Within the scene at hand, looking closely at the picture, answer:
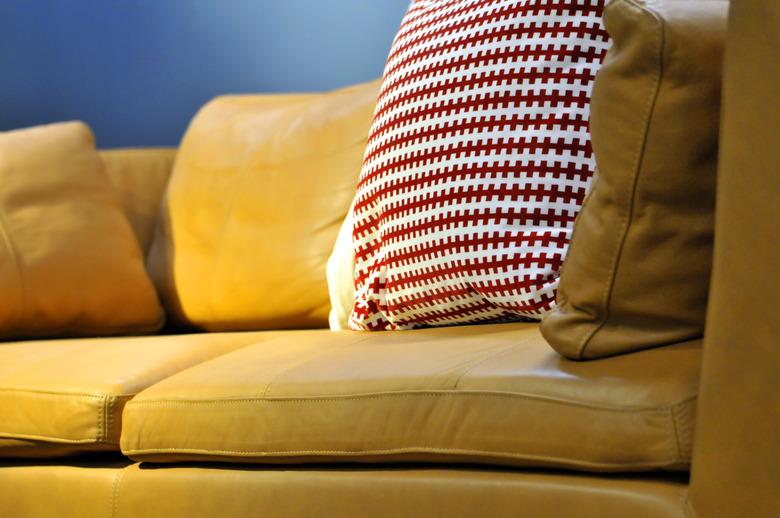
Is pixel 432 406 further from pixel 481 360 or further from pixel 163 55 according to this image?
pixel 163 55

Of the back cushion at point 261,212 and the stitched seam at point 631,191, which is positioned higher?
the stitched seam at point 631,191

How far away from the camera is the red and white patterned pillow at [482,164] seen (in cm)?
142

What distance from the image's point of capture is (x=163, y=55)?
2.64 meters

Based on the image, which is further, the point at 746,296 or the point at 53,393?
the point at 53,393

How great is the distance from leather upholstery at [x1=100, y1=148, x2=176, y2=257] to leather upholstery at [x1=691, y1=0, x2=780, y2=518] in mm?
1550

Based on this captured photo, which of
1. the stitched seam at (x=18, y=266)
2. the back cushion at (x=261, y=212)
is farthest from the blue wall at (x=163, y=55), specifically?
the stitched seam at (x=18, y=266)

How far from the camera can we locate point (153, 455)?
1.38 m

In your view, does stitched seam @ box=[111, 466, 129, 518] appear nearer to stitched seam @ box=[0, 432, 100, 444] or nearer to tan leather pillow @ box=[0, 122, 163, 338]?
stitched seam @ box=[0, 432, 100, 444]

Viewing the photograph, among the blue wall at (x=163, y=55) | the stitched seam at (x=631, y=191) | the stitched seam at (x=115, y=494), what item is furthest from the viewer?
the blue wall at (x=163, y=55)

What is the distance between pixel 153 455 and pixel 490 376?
1.60ft

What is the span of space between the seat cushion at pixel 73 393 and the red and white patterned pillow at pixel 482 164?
1.10 ft

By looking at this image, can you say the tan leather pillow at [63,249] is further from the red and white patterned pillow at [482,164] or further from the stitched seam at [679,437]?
the stitched seam at [679,437]

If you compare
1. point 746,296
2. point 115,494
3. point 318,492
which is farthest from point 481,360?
point 115,494

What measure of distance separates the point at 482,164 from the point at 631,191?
1.32 feet
